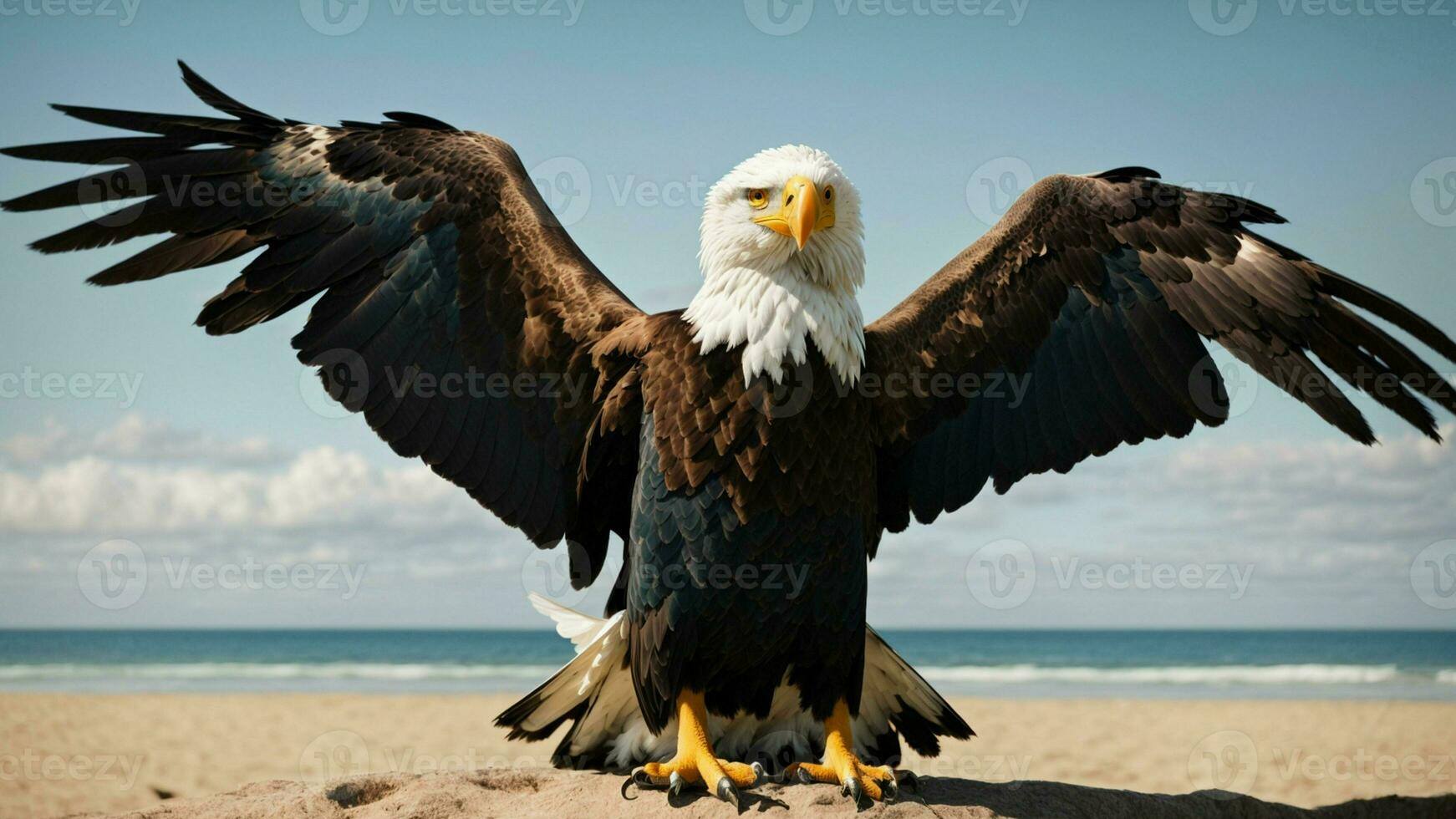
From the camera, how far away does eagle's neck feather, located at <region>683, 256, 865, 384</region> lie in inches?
164

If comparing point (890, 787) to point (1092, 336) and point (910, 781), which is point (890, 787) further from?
point (1092, 336)

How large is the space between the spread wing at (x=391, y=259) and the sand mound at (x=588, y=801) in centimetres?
124

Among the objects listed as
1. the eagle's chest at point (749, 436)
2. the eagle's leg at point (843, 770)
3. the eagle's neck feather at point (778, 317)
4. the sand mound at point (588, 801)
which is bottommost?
the sand mound at point (588, 801)

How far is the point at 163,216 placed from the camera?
14.7 feet

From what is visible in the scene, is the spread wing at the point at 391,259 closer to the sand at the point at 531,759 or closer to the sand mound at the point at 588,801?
the sand mound at the point at 588,801

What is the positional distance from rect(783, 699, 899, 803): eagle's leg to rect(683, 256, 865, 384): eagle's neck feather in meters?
1.38

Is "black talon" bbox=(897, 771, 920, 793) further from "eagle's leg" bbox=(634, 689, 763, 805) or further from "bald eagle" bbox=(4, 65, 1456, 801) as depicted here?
"eagle's leg" bbox=(634, 689, 763, 805)

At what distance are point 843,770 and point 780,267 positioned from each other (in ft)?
6.42

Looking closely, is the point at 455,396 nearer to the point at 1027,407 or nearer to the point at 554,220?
the point at 554,220

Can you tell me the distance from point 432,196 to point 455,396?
0.83 m

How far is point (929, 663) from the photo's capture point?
3575cm

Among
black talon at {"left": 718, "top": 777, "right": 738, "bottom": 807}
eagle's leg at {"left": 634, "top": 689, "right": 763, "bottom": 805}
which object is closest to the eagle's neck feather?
eagle's leg at {"left": 634, "top": 689, "right": 763, "bottom": 805}

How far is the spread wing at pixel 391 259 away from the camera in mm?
4508

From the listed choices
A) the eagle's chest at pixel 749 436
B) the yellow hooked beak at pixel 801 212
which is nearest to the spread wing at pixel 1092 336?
the eagle's chest at pixel 749 436
